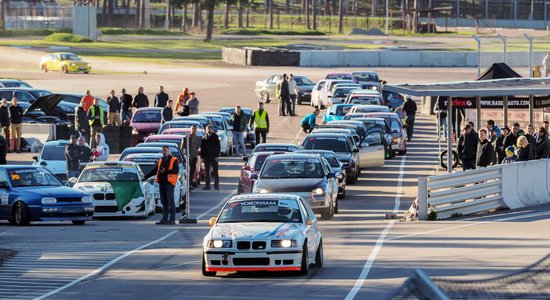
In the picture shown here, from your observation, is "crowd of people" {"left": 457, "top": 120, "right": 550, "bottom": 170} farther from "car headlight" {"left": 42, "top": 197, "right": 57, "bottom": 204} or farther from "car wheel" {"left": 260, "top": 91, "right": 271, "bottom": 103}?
"car wheel" {"left": 260, "top": 91, "right": 271, "bottom": 103}

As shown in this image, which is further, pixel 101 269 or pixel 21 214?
pixel 21 214

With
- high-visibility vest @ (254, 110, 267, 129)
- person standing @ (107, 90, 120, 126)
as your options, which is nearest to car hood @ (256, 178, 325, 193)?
high-visibility vest @ (254, 110, 267, 129)

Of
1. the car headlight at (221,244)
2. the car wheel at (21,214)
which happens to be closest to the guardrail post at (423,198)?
the car wheel at (21,214)

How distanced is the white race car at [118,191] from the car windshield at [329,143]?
7651 mm

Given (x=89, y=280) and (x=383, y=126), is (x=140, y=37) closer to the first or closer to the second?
(x=383, y=126)

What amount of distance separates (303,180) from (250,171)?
349cm

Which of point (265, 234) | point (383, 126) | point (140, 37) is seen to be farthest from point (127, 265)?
point (140, 37)

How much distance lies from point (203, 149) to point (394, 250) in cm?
1365

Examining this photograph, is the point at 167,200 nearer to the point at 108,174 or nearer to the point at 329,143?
the point at 108,174

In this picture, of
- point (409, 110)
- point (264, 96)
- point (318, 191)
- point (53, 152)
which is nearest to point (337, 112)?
point (409, 110)

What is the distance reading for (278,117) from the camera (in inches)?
2228

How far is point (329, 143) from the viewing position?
34562 millimetres

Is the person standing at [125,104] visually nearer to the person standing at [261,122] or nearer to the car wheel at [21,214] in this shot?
the person standing at [261,122]

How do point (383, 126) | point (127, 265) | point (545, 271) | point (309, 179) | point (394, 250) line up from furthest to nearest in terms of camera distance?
1. point (383, 126)
2. point (309, 179)
3. point (394, 250)
4. point (127, 265)
5. point (545, 271)
